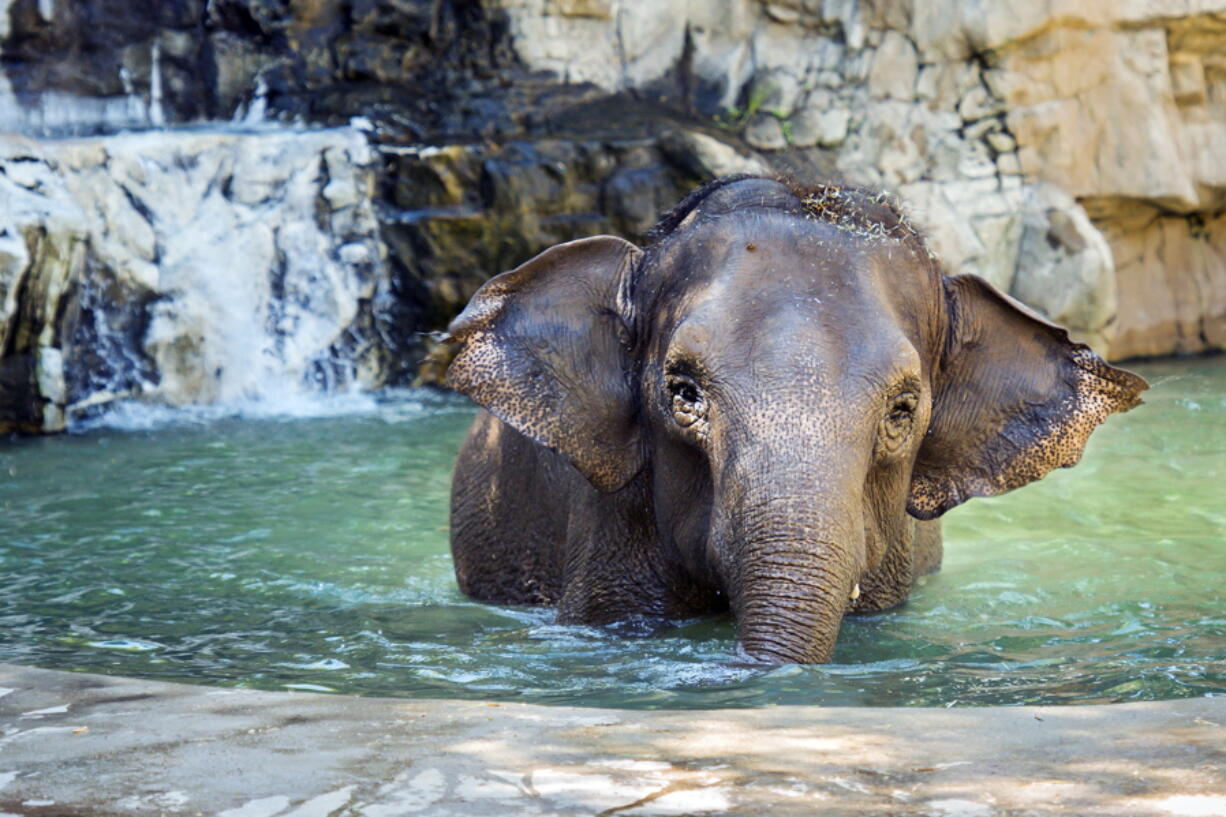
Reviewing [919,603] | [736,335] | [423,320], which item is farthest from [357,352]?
[736,335]

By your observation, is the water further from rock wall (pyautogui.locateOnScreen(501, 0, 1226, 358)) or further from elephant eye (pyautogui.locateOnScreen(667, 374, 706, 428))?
rock wall (pyautogui.locateOnScreen(501, 0, 1226, 358))

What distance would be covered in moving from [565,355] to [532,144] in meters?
9.09

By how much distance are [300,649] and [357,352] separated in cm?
894

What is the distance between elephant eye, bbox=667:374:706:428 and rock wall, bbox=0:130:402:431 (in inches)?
331

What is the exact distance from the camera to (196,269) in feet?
43.9

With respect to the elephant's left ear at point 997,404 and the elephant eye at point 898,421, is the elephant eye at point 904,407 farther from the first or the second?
the elephant's left ear at point 997,404

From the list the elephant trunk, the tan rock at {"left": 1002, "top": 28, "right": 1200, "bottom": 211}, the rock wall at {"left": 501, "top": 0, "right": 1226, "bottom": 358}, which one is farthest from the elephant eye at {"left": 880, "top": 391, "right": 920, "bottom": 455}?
the tan rock at {"left": 1002, "top": 28, "right": 1200, "bottom": 211}

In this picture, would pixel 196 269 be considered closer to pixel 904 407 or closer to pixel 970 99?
pixel 970 99

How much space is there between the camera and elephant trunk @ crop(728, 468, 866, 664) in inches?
159

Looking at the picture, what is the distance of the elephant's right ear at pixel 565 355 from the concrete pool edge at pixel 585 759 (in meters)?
1.78

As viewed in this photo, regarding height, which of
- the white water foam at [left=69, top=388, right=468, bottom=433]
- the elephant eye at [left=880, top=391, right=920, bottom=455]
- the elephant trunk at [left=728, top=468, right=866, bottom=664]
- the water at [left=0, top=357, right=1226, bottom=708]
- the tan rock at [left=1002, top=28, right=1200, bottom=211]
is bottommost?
the white water foam at [left=69, top=388, right=468, bottom=433]

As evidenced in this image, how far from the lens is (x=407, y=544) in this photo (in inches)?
298

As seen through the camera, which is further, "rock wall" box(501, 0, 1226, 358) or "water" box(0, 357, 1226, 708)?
"rock wall" box(501, 0, 1226, 358)

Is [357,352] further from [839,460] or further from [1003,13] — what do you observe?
[839,460]
